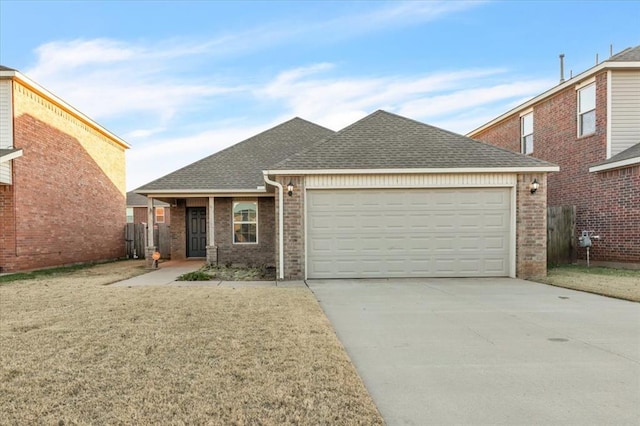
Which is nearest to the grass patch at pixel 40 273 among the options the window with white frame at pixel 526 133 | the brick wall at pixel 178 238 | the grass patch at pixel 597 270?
the brick wall at pixel 178 238

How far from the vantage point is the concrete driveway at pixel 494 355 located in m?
2.79

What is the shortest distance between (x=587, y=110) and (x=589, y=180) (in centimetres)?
238

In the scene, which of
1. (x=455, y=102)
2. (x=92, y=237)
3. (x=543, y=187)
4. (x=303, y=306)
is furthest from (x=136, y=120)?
(x=543, y=187)

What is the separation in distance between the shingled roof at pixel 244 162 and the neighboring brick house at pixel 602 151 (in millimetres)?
9082

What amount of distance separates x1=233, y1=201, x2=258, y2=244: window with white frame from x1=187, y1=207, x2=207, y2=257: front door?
6.51 feet

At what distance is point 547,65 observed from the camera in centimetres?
1641

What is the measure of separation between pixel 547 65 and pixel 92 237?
2101 centimetres

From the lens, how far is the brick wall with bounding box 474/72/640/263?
10555 mm

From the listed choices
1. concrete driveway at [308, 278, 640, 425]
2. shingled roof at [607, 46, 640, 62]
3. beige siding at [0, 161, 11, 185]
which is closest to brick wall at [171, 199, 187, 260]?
beige siding at [0, 161, 11, 185]

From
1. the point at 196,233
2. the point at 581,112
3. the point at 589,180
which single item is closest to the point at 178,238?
the point at 196,233

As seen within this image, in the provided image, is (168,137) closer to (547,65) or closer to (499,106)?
(499,106)

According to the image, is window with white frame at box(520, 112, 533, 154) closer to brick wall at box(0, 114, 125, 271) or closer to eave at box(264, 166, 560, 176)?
eave at box(264, 166, 560, 176)

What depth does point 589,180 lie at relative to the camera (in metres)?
11.9

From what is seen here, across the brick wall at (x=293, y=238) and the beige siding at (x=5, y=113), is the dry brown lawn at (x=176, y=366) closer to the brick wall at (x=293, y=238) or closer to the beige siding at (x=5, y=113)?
the brick wall at (x=293, y=238)
